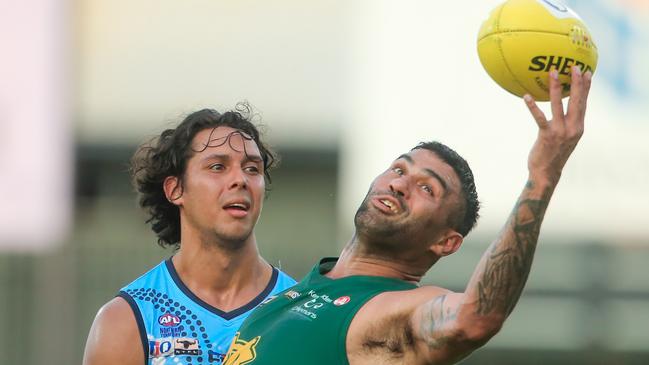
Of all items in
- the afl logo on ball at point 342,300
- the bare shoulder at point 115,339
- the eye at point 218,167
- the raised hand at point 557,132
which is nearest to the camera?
the raised hand at point 557,132

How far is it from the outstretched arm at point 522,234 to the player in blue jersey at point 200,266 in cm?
211

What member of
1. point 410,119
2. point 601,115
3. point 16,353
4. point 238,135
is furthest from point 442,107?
point 238,135

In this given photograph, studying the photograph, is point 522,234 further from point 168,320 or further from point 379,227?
point 168,320

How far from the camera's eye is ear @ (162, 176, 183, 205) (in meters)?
7.11

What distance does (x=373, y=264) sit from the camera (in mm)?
5602

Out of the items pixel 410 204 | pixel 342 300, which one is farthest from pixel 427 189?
pixel 342 300

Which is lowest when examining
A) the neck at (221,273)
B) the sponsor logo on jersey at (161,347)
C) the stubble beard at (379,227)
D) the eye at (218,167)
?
the sponsor logo on jersey at (161,347)

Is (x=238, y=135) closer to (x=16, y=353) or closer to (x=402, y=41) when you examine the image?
(x=402, y=41)

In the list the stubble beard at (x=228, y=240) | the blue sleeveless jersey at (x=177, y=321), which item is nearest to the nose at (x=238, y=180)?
the stubble beard at (x=228, y=240)

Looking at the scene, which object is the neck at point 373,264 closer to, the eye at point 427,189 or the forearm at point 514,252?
the eye at point 427,189

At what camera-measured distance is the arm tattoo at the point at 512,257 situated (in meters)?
4.58

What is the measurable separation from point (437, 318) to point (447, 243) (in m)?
0.94

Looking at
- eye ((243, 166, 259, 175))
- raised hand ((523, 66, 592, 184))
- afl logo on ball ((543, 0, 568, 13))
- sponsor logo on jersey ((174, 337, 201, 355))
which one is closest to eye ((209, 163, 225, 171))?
eye ((243, 166, 259, 175))

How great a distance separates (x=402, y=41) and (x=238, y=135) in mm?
7248
